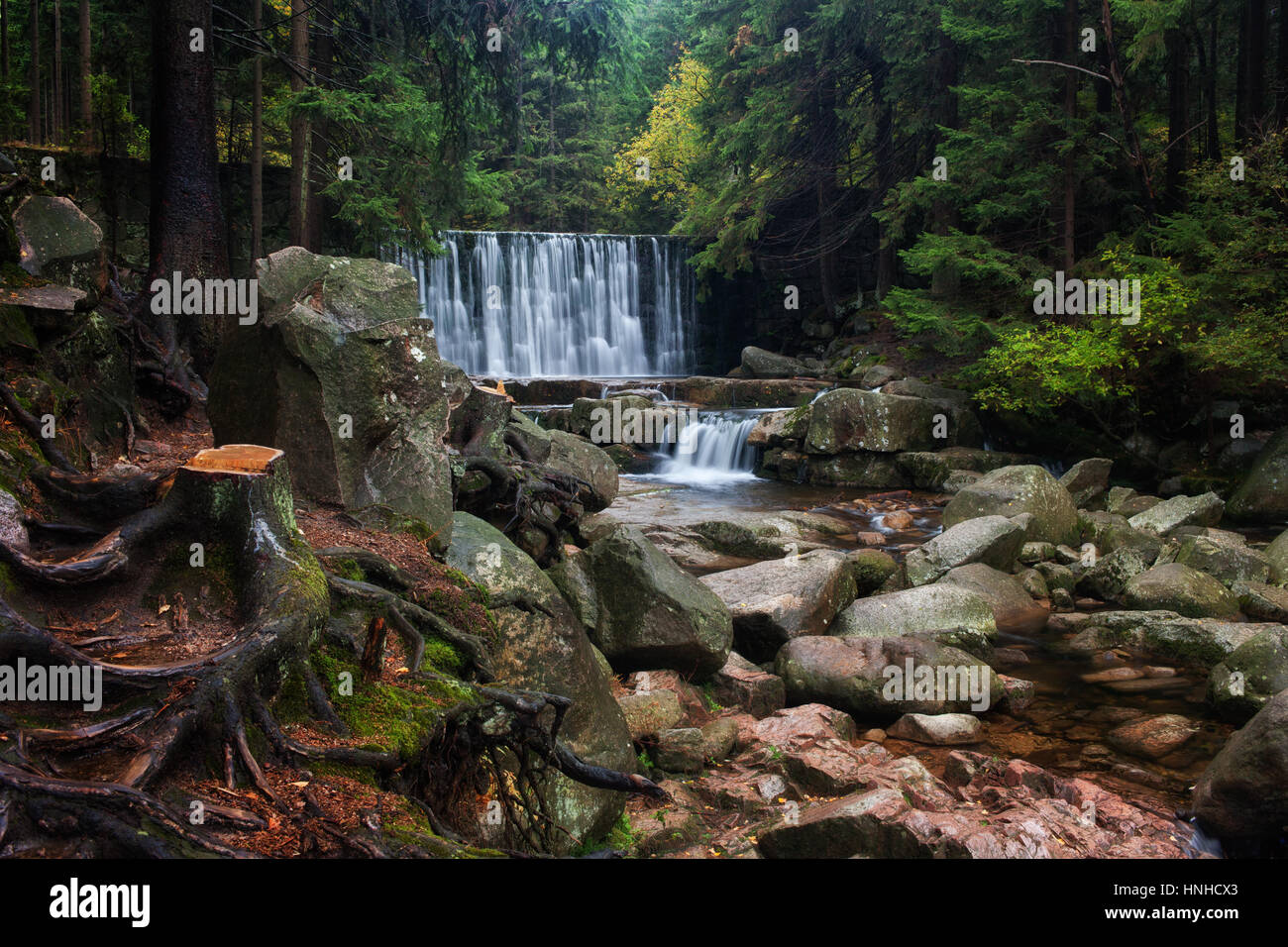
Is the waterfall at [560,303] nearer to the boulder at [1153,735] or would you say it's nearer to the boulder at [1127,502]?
the boulder at [1127,502]

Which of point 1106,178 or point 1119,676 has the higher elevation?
point 1106,178

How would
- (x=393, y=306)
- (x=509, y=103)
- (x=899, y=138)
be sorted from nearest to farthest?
(x=393, y=306)
(x=509, y=103)
(x=899, y=138)

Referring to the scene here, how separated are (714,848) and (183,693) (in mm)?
2633

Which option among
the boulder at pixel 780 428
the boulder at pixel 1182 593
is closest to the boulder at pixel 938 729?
the boulder at pixel 1182 593

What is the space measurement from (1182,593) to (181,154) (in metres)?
10.4

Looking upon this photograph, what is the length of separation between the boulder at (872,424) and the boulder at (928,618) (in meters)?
8.59

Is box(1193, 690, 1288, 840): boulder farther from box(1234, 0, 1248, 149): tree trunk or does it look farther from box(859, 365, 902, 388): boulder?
box(859, 365, 902, 388): boulder

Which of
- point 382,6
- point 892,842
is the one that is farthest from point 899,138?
point 892,842

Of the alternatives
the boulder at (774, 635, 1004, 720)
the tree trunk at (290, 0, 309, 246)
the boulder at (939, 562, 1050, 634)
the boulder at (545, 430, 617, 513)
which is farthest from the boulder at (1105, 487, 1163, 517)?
the tree trunk at (290, 0, 309, 246)

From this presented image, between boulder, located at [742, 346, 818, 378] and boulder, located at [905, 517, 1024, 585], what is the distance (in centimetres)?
1329

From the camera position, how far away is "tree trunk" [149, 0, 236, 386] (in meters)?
7.99

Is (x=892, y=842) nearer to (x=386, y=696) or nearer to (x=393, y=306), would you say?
(x=386, y=696)

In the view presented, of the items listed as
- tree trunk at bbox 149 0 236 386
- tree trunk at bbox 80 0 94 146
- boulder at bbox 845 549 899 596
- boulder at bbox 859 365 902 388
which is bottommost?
boulder at bbox 845 549 899 596

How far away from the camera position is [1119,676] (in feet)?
25.0
